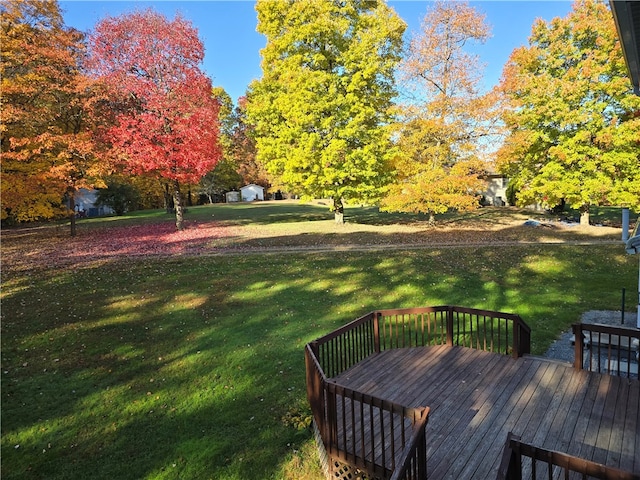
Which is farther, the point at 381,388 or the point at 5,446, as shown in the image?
the point at 381,388

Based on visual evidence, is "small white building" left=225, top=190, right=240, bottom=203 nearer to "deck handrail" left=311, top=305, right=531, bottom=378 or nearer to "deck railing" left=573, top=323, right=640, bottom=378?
"deck handrail" left=311, top=305, right=531, bottom=378

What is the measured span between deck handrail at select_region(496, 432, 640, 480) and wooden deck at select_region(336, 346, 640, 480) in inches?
46.4

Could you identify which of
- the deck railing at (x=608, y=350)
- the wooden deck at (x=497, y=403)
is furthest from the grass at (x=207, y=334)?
the wooden deck at (x=497, y=403)

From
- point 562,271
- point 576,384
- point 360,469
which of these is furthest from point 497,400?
point 562,271

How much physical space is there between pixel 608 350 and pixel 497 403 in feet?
7.92

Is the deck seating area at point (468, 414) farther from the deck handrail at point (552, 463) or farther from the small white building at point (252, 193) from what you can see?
the small white building at point (252, 193)

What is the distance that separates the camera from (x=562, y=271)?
42.6 ft

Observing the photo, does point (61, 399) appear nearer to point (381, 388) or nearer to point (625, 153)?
point (381, 388)

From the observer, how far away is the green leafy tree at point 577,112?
1845cm

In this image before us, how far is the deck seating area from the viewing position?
399cm

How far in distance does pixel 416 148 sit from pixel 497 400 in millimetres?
16538

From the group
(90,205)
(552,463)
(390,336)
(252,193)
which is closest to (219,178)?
(252,193)

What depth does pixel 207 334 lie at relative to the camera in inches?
346

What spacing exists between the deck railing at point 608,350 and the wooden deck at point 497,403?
327 millimetres
